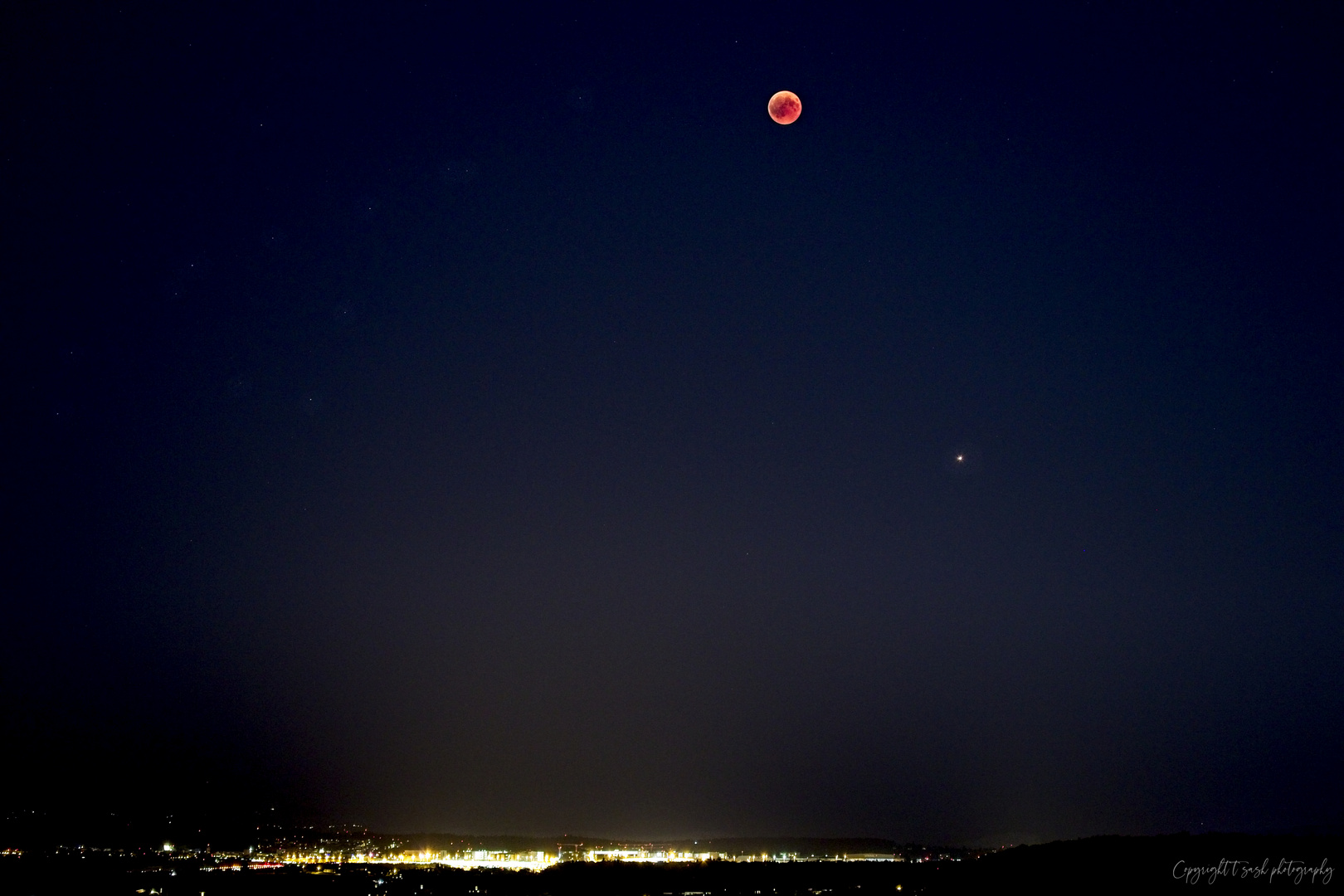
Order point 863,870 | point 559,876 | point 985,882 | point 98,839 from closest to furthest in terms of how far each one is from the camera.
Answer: point 985,882, point 559,876, point 863,870, point 98,839

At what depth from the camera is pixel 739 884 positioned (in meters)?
101

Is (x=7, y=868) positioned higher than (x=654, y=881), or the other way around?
(x=7, y=868)

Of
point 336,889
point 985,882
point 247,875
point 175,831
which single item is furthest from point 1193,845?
point 175,831

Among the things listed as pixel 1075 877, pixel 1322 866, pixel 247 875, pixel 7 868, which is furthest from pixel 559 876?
pixel 1322 866

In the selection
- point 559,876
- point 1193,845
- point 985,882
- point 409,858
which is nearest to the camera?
point 1193,845

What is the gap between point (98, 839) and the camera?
164375 millimetres

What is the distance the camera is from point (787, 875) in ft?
371

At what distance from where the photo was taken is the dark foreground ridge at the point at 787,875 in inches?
1484

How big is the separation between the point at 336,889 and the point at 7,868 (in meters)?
29.8

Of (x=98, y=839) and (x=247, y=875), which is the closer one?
(x=247, y=875)

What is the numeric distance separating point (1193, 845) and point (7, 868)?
9641cm

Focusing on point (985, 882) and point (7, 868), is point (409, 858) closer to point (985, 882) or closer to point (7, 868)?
point (7, 868)

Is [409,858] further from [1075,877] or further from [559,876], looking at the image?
[1075,877]

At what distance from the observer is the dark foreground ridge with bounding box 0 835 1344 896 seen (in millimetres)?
37688
